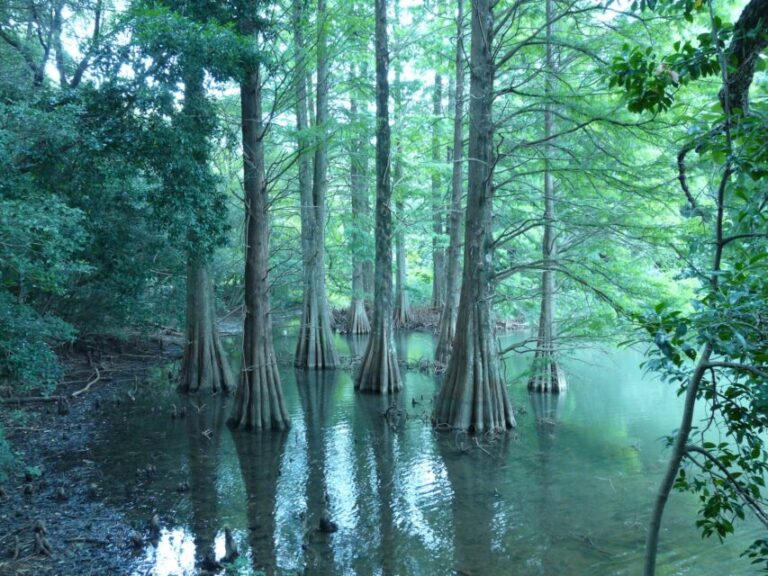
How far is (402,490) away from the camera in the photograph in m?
6.70

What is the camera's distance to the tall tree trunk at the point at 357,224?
51.4ft

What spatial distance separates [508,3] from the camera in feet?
36.0

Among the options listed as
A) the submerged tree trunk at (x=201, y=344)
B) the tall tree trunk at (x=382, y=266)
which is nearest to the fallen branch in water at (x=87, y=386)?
the submerged tree trunk at (x=201, y=344)

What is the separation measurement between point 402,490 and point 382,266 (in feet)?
19.8

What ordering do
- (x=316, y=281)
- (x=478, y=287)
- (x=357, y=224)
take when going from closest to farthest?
(x=478, y=287) → (x=316, y=281) → (x=357, y=224)

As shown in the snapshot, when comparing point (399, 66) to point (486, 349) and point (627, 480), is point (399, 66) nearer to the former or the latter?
point (486, 349)

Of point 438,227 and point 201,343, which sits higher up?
point 438,227

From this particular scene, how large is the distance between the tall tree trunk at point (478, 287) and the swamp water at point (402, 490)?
23.5 inches

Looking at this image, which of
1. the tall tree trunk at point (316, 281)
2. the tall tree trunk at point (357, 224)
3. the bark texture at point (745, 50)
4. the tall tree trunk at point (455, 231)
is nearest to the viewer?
the bark texture at point (745, 50)

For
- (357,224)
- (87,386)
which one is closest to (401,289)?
(357,224)

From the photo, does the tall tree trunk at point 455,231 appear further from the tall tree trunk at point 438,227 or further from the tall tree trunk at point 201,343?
the tall tree trunk at point 201,343

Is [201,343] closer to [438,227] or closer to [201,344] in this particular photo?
[201,344]

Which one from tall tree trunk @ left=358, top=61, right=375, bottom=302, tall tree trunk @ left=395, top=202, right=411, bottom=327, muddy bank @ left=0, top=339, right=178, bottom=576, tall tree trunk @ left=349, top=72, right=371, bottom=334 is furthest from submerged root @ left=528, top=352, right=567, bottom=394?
tall tree trunk @ left=395, top=202, right=411, bottom=327

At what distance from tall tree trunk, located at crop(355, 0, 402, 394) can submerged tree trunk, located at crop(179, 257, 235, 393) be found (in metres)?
3.04
